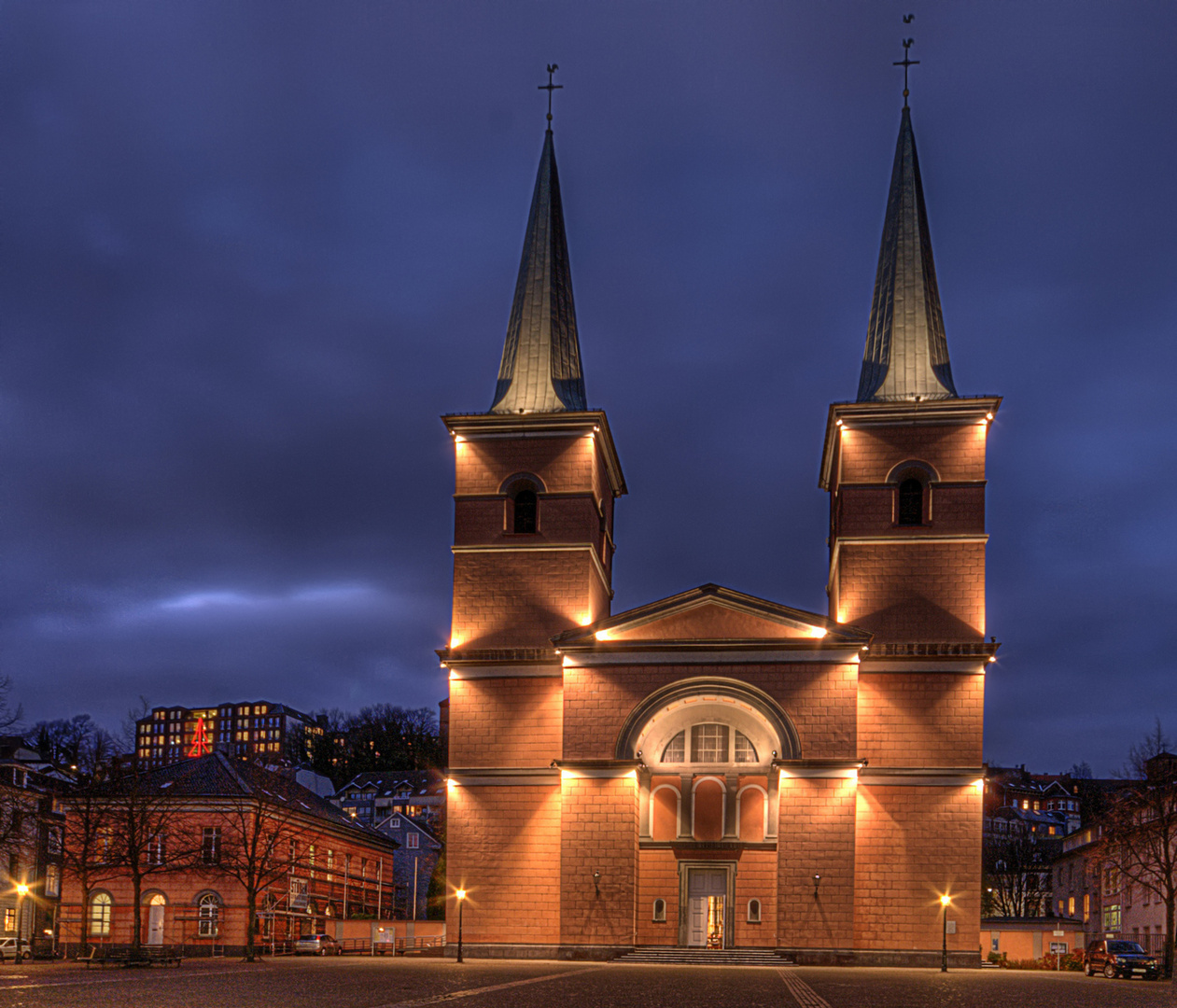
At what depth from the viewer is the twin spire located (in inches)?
1969

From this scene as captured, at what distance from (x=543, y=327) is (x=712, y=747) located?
17.5m

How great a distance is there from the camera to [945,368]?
5009 centimetres

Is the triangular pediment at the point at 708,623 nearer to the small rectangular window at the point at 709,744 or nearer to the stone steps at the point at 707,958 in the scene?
the small rectangular window at the point at 709,744

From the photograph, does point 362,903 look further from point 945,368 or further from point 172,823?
point 945,368

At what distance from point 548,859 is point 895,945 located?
11581 millimetres

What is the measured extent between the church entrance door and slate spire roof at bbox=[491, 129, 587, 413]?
1767 cm

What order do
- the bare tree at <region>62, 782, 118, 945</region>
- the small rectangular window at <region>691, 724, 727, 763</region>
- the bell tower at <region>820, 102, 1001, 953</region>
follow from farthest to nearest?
the bare tree at <region>62, 782, 118, 945</region> < the small rectangular window at <region>691, 724, 727, 763</region> < the bell tower at <region>820, 102, 1001, 953</region>

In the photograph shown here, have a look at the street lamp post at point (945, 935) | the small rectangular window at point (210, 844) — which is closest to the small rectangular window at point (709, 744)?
the street lamp post at point (945, 935)

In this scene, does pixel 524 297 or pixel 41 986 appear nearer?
pixel 41 986

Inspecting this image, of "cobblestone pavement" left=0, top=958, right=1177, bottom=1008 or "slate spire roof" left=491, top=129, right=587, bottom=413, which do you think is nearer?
"cobblestone pavement" left=0, top=958, right=1177, bottom=1008

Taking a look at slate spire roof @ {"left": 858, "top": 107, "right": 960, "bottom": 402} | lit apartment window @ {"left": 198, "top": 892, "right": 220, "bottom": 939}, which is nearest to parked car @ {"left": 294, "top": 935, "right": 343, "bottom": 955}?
lit apartment window @ {"left": 198, "top": 892, "right": 220, "bottom": 939}

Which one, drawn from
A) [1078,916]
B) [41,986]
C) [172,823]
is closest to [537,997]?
[41,986]

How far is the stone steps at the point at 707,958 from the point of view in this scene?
4156cm

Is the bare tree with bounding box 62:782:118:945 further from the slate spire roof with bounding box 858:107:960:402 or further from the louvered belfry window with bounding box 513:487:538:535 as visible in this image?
the slate spire roof with bounding box 858:107:960:402
